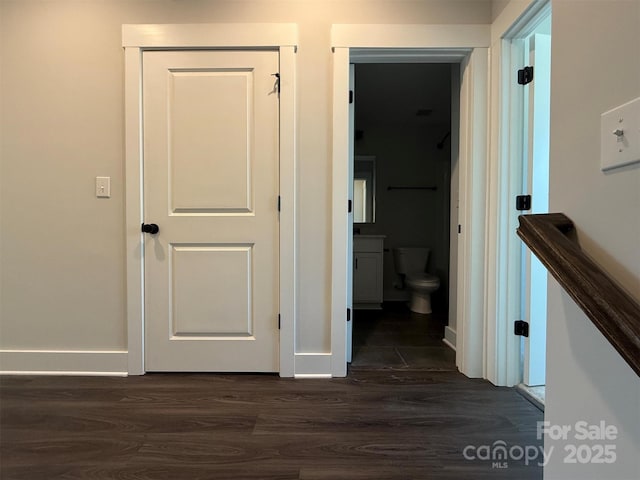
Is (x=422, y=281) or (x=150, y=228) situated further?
(x=422, y=281)

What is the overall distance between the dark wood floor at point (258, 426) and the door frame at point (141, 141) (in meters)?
0.33

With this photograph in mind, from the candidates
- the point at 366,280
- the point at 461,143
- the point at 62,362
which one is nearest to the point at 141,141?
the point at 62,362

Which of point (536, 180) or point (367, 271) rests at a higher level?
point (536, 180)

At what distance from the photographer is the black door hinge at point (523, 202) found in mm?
1742

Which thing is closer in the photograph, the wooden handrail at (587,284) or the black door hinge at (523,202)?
the wooden handrail at (587,284)

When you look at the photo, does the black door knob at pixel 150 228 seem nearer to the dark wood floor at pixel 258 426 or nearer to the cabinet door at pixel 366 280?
the dark wood floor at pixel 258 426

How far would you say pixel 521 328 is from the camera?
5.92 feet

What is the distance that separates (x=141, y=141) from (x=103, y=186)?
0.36 metres

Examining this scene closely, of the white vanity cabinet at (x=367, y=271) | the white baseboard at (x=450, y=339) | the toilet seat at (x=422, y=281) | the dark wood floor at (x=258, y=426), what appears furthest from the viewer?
the white vanity cabinet at (x=367, y=271)

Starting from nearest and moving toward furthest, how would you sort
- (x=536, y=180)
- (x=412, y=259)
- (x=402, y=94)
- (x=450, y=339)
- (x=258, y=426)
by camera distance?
1. (x=258, y=426)
2. (x=536, y=180)
3. (x=450, y=339)
4. (x=402, y=94)
5. (x=412, y=259)

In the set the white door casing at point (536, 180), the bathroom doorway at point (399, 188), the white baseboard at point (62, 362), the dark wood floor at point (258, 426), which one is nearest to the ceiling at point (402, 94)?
the bathroom doorway at point (399, 188)

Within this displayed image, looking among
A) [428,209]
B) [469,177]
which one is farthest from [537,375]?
[428,209]

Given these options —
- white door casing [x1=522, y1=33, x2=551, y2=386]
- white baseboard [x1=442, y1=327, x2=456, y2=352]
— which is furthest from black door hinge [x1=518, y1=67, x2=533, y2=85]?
white baseboard [x1=442, y1=327, x2=456, y2=352]

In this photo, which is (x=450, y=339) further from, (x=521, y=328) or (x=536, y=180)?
(x=536, y=180)
